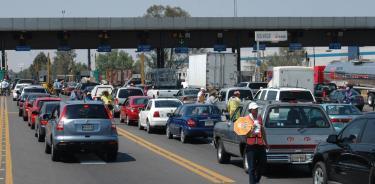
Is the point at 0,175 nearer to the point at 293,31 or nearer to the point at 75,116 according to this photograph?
the point at 75,116

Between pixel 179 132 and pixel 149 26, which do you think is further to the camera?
pixel 149 26

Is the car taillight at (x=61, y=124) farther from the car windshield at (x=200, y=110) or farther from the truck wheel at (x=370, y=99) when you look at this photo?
the truck wheel at (x=370, y=99)

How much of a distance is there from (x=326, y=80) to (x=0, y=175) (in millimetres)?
54764

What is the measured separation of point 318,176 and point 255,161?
1.24 m

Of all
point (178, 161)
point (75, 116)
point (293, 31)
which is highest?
point (293, 31)

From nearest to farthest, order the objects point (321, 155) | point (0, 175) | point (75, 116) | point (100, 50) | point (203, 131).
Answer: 1. point (321, 155)
2. point (0, 175)
3. point (75, 116)
4. point (203, 131)
5. point (100, 50)

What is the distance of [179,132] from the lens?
2673 centimetres

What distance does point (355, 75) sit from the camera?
203ft

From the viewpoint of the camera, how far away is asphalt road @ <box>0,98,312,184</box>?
645 inches

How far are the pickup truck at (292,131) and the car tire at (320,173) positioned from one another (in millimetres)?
2151

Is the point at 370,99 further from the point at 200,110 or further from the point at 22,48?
the point at 22,48

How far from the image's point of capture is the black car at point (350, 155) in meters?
11.8

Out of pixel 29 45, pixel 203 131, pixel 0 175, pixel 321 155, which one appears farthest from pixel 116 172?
pixel 29 45

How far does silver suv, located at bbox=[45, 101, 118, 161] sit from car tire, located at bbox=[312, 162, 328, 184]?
22.9 feet
